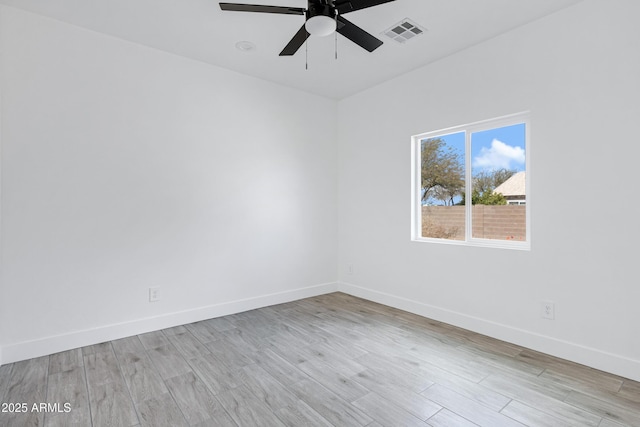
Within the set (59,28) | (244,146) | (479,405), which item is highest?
(59,28)

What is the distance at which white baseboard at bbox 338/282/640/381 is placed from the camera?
224 cm

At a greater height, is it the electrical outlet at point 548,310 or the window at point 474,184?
the window at point 474,184

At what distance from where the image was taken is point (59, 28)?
8.70ft

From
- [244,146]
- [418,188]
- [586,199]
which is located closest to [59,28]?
[244,146]

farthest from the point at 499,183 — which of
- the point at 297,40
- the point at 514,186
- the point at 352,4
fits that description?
the point at 297,40

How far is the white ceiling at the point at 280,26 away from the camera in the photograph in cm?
244

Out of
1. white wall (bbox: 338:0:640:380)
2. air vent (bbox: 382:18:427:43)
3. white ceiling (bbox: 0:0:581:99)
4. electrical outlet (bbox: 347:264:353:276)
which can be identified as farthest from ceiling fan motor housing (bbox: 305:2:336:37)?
electrical outlet (bbox: 347:264:353:276)

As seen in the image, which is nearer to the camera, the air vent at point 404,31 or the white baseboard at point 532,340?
the white baseboard at point 532,340

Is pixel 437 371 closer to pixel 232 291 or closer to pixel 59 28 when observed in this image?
pixel 232 291

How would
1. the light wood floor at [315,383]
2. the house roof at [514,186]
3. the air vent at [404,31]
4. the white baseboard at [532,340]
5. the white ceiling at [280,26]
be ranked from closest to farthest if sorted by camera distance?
1. the light wood floor at [315,383]
2. the white baseboard at [532,340]
3. the white ceiling at [280,26]
4. the air vent at [404,31]
5. the house roof at [514,186]

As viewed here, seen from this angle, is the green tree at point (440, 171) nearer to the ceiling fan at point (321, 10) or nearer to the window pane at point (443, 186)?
the window pane at point (443, 186)

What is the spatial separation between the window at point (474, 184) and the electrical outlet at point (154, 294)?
2730 millimetres

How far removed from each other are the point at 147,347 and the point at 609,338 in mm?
3551

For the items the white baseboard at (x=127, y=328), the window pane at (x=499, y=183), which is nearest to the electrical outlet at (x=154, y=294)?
the white baseboard at (x=127, y=328)
